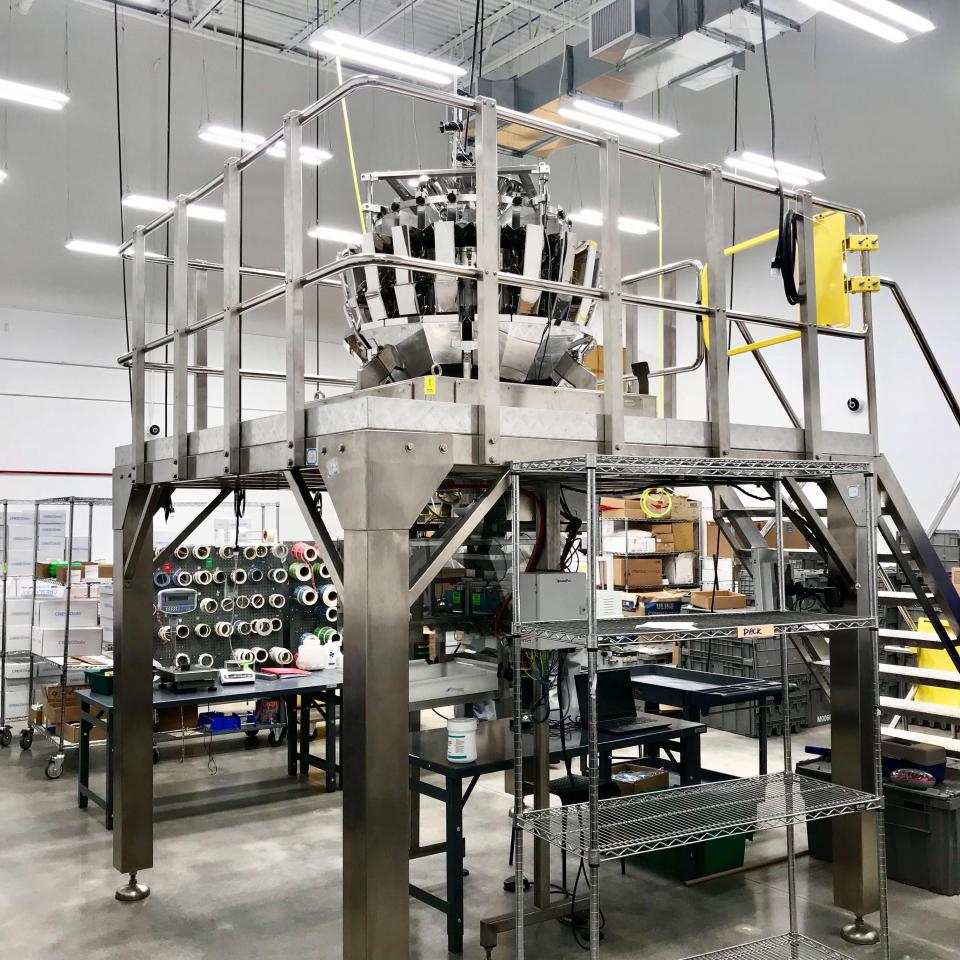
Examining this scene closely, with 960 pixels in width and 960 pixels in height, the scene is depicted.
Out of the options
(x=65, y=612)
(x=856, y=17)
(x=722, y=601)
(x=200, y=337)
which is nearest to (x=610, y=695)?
(x=200, y=337)

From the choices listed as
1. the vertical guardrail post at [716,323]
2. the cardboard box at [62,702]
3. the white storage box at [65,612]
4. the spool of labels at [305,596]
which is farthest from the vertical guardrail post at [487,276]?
the white storage box at [65,612]

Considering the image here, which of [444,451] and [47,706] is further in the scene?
[47,706]

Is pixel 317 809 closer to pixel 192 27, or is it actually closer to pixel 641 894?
pixel 641 894

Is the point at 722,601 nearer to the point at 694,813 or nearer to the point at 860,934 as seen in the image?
the point at 860,934

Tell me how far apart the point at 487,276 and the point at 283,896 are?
3.52m

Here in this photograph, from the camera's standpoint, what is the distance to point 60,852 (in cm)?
577

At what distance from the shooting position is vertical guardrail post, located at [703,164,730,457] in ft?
13.1

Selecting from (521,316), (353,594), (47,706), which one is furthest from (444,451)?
(47,706)

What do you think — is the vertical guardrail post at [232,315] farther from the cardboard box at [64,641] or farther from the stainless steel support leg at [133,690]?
the cardboard box at [64,641]

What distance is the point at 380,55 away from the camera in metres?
7.29

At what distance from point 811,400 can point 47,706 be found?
6767 millimetres

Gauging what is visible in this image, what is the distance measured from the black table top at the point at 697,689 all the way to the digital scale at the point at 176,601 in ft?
12.0

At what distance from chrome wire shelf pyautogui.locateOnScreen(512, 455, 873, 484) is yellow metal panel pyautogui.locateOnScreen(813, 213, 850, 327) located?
76 cm

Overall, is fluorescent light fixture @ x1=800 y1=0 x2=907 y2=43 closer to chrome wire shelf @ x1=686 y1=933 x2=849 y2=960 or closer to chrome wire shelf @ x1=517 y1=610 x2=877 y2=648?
chrome wire shelf @ x1=517 y1=610 x2=877 y2=648
